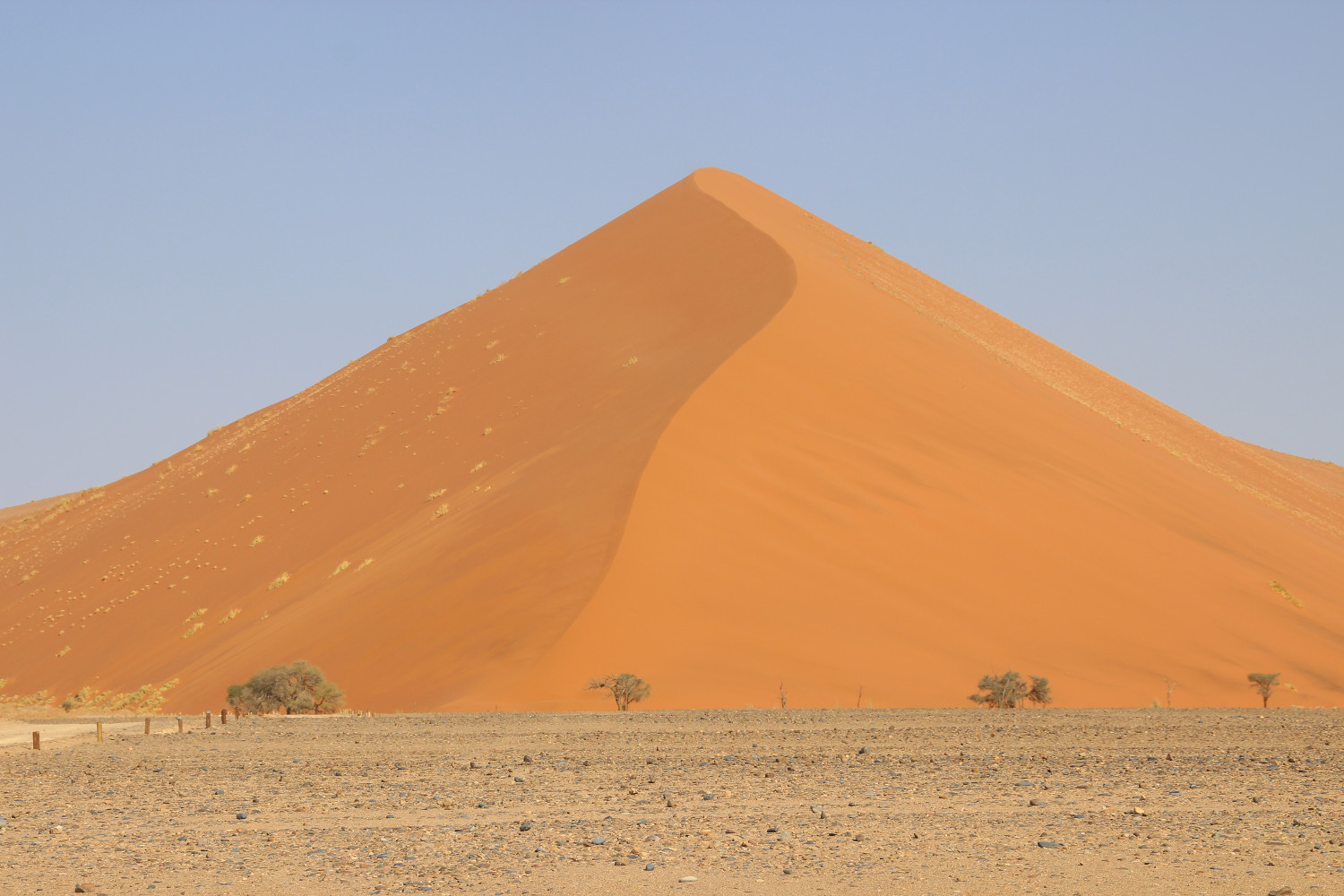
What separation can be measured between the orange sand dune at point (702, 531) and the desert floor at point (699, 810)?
15.5 feet

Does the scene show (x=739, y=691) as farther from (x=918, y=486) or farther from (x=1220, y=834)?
(x=1220, y=834)

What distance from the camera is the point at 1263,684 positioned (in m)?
19.9

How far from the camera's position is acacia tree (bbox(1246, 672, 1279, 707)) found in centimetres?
1975

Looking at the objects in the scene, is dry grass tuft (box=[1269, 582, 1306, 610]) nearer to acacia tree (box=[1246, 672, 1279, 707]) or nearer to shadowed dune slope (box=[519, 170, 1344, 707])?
shadowed dune slope (box=[519, 170, 1344, 707])

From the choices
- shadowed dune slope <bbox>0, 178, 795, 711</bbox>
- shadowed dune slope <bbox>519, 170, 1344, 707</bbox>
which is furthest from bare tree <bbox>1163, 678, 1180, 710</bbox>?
shadowed dune slope <bbox>0, 178, 795, 711</bbox>

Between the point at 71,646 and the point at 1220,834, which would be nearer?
the point at 1220,834

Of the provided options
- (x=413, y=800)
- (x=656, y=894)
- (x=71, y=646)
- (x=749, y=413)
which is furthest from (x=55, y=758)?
(x=71, y=646)

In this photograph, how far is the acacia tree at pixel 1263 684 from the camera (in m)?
19.8

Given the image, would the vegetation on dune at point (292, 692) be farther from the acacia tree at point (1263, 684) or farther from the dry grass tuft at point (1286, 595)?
the dry grass tuft at point (1286, 595)

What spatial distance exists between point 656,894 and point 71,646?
89.1 ft

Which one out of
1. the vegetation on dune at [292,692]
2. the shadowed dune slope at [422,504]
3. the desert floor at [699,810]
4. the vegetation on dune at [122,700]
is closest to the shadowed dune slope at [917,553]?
the shadowed dune slope at [422,504]

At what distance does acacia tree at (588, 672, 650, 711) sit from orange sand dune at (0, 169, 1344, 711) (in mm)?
268

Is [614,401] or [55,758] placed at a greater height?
[614,401]

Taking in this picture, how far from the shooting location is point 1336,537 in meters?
36.8
